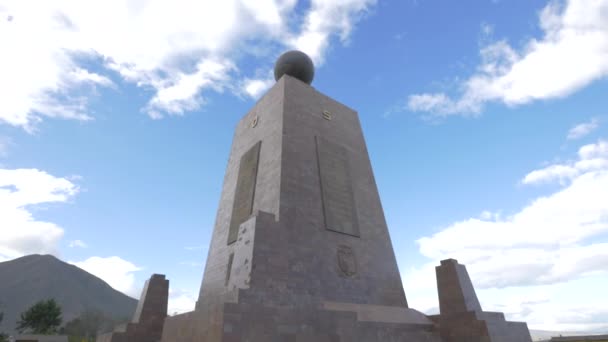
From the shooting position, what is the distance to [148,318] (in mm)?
12117

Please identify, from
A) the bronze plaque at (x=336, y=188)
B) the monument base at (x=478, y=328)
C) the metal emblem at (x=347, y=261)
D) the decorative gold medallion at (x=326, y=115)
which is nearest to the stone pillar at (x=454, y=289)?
the monument base at (x=478, y=328)

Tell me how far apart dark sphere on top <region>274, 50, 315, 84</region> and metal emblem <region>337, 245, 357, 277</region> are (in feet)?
28.2

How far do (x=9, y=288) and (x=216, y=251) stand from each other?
112598 mm

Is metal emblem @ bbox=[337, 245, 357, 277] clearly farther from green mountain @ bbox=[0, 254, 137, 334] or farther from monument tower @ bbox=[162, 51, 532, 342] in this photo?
green mountain @ bbox=[0, 254, 137, 334]

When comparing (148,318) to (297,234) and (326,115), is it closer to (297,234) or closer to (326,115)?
(297,234)

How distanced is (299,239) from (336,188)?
10.4ft

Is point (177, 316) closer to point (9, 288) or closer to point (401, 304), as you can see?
point (401, 304)

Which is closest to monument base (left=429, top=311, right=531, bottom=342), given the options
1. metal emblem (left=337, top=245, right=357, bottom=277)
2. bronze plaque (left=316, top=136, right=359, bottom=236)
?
metal emblem (left=337, top=245, right=357, bottom=277)

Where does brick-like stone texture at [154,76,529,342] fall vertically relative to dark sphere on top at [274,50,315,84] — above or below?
below

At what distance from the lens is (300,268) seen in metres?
9.72

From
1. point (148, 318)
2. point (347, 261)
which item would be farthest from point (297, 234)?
point (148, 318)

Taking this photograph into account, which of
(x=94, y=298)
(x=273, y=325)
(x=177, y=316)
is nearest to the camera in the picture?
(x=273, y=325)

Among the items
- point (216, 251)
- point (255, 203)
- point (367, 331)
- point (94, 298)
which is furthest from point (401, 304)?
point (94, 298)

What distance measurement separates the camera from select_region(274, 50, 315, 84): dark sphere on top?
16547 millimetres
